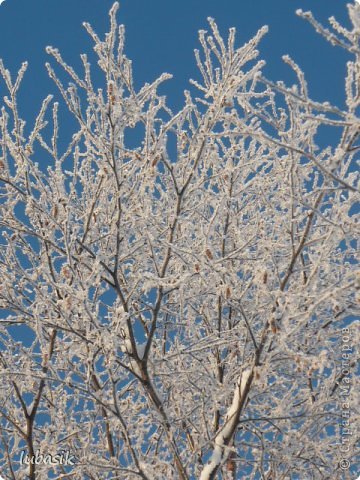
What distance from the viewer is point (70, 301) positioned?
321cm

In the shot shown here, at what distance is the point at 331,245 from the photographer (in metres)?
3.03

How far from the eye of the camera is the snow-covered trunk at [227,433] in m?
3.34

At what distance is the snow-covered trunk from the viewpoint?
3336 millimetres

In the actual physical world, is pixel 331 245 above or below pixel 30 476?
above

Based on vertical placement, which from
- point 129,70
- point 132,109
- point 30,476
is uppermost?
point 129,70

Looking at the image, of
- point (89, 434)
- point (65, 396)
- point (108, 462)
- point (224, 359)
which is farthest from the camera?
point (65, 396)

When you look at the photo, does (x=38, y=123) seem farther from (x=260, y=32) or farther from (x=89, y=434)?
(x=89, y=434)

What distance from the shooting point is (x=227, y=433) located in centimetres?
345

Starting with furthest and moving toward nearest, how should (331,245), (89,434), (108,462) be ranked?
(89,434)
(108,462)
(331,245)

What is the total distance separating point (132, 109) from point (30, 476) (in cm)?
238

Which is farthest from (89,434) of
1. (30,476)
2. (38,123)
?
(38,123)

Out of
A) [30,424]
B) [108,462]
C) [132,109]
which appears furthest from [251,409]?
[132,109]

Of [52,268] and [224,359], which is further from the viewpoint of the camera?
[224,359]

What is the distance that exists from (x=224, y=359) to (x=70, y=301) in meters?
1.74
